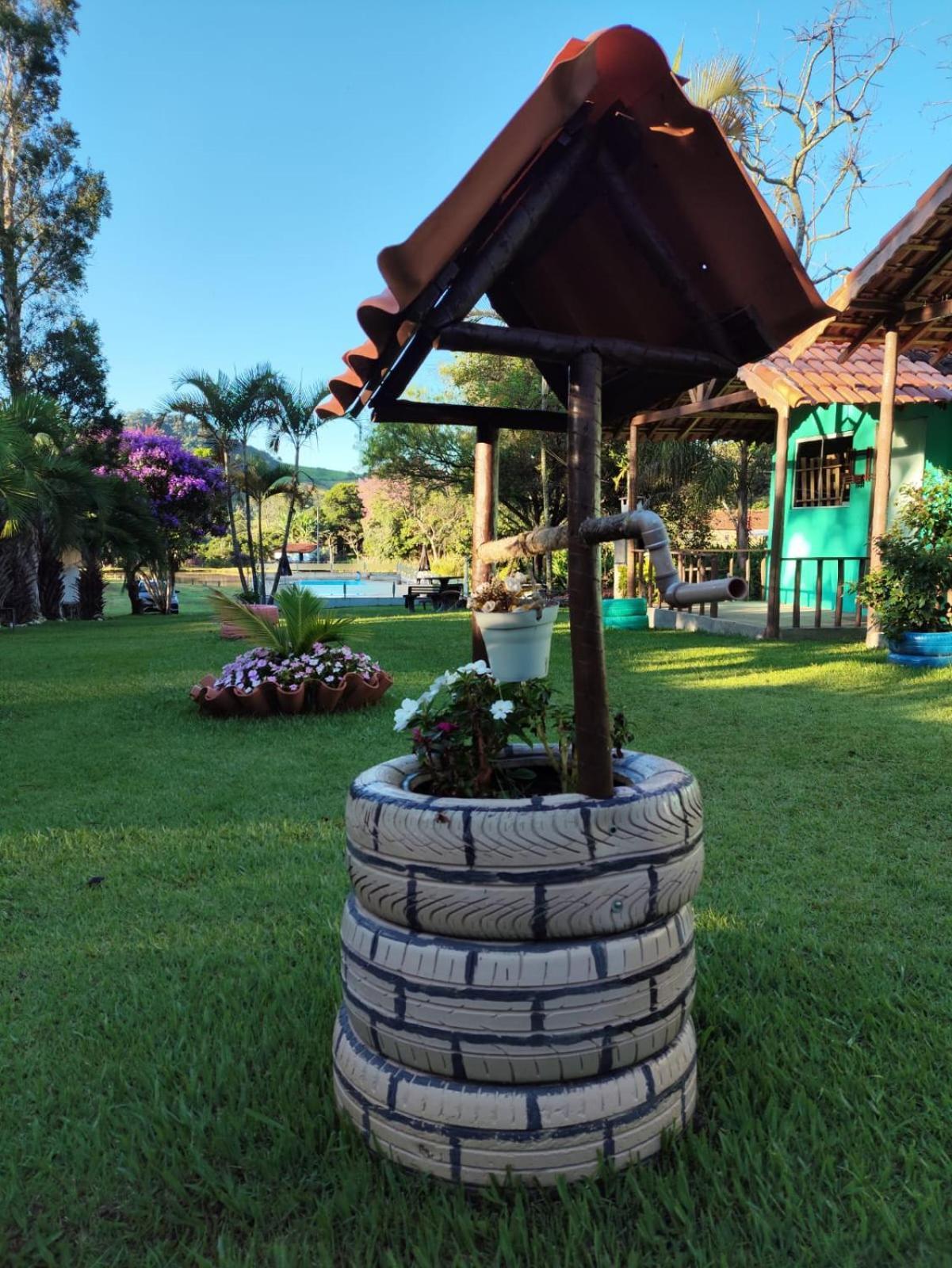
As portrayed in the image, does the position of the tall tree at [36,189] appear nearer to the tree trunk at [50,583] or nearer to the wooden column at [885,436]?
the tree trunk at [50,583]

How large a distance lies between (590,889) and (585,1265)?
65 centimetres

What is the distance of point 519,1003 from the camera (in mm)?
1520

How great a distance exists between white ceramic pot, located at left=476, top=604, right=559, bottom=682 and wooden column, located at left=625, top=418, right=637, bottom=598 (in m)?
11.1

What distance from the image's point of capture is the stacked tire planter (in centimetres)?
152

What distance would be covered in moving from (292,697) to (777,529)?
718cm

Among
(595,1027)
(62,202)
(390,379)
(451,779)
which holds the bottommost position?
(595,1027)

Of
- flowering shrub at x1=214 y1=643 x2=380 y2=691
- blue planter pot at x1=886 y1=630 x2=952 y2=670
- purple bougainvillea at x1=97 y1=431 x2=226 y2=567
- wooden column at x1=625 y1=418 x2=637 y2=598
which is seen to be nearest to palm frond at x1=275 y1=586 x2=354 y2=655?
flowering shrub at x1=214 y1=643 x2=380 y2=691

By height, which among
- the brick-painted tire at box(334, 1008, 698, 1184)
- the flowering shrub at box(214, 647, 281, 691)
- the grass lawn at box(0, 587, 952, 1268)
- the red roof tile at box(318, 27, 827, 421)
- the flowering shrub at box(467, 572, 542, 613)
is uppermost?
the red roof tile at box(318, 27, 827, 421)

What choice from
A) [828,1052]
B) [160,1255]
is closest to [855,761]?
[828,1052]

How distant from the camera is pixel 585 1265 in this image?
142cm

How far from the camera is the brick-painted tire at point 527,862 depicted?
1.52 meters

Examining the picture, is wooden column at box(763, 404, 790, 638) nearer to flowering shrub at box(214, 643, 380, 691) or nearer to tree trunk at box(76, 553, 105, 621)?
flowering shrub at box(214, 643, 380, 691)

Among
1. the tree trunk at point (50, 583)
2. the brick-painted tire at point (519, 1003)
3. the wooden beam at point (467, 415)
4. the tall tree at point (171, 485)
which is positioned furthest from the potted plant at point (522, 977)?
the tall tree at point (171, 485)

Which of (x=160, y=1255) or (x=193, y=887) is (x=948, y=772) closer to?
(x=193, y=887)
